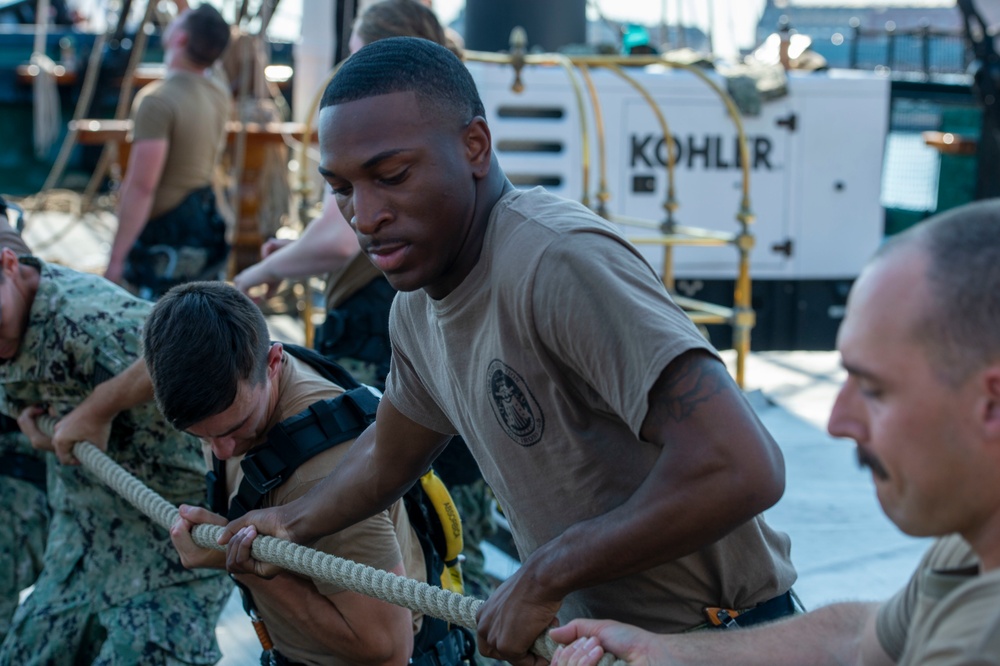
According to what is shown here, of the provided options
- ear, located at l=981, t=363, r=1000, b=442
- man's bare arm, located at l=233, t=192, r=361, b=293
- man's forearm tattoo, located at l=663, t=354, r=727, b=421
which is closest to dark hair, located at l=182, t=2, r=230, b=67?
man's bare arm, located at l=233, t=192, r=361, b=293

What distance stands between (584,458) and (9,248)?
236 centimetres

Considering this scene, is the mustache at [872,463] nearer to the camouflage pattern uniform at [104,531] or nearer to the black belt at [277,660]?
the black belt at [277,660]

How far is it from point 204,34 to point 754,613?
4.83m

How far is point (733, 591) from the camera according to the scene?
203 centimetres

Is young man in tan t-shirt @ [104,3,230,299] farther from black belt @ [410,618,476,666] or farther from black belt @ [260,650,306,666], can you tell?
black belt @ [410,618,476,666]

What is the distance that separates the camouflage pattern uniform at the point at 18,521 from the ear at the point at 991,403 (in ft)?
11.6

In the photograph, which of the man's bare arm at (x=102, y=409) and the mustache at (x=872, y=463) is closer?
the mustache at (x=872, y=463)

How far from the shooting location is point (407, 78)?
200cm

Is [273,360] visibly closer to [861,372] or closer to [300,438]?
[300,438]

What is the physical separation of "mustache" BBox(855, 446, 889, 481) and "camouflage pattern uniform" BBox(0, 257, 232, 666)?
2337mm

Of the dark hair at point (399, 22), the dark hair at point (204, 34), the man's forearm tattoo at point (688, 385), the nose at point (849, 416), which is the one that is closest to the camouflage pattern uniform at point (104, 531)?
the dark hair at point (399, 22)

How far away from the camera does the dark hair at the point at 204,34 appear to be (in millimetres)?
6094

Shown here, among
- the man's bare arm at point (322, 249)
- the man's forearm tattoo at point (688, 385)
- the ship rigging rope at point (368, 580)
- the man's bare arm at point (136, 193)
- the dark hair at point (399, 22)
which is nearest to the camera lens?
the man's forearm tattoo at point (688, 385)

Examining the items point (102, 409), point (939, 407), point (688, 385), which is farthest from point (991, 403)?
point (102, 409)
